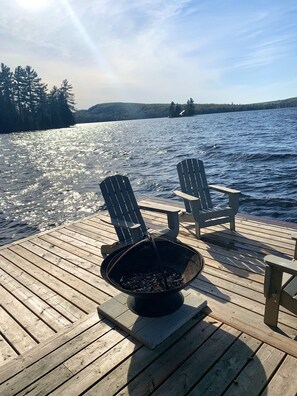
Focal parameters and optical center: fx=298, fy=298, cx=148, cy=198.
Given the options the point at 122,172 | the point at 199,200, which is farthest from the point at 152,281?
the point at 122,172

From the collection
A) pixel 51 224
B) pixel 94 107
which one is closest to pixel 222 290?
pixel 51 224

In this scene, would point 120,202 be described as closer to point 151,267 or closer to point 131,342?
point 151,267

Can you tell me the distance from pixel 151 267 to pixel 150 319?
0.42 metres

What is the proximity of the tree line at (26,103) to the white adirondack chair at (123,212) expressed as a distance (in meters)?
49.8

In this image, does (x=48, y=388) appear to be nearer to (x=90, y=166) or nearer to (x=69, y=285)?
(x=69, y=285)

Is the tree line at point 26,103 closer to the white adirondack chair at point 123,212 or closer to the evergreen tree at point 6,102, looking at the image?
the evergreen tree at point 6,102

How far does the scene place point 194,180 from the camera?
497cm

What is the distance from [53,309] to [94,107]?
432ft

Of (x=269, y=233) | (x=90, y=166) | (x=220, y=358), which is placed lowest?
(x=90, y=166)

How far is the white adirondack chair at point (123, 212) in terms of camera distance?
3.77 m

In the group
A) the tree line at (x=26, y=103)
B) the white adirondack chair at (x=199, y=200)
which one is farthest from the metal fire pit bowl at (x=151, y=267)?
the tree line at (x=26, y=103)

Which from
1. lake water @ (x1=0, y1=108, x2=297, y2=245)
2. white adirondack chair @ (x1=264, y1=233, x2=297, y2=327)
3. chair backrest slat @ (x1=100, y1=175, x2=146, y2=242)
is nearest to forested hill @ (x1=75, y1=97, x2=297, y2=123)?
lake water @ (x1=0, y1=108, x2=297, y2=245)

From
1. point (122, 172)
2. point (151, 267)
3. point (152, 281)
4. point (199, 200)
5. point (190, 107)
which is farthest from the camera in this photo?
point (190, 107)

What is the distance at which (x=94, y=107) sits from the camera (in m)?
126
